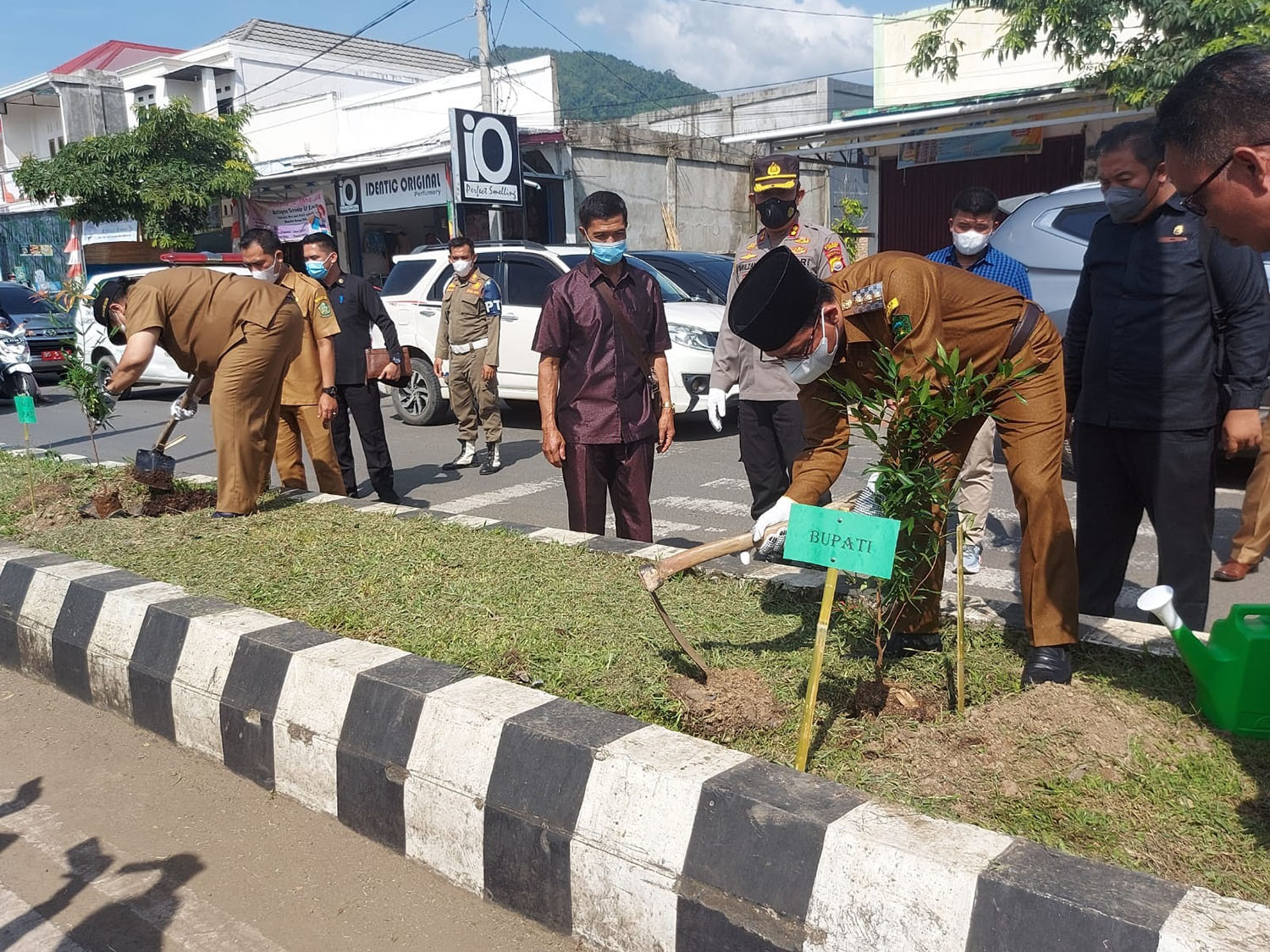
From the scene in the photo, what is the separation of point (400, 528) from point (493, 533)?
19.1 inches

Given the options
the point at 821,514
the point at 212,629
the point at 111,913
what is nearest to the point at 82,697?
the point at 212,629

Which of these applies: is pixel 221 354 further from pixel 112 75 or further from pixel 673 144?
pixel 112 75

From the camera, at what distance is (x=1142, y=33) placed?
39.8 ft

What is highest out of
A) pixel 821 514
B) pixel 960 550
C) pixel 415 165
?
pixel 415 165

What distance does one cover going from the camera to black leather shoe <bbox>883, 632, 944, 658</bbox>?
3.45m

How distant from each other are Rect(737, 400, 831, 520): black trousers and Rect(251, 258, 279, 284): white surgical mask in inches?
130

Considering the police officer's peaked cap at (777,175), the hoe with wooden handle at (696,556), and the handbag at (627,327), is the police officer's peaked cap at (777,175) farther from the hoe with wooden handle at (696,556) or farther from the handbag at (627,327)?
the hoe with wooden handle at (696,556)

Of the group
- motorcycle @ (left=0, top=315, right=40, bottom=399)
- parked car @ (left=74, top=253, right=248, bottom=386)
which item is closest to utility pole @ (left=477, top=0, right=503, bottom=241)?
parked car @ (left=74, top=253, right=248, bottom=386)

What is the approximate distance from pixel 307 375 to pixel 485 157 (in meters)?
11.9

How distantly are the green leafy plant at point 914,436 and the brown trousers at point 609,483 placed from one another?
220cm

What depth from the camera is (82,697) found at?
402 cm

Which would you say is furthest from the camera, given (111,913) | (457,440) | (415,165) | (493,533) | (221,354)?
(415,165)

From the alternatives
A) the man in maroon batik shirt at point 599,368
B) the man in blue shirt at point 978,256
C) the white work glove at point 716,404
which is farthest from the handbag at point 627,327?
the man in blue shirt at point 978,256

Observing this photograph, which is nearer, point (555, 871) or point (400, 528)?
point (555, 871)
